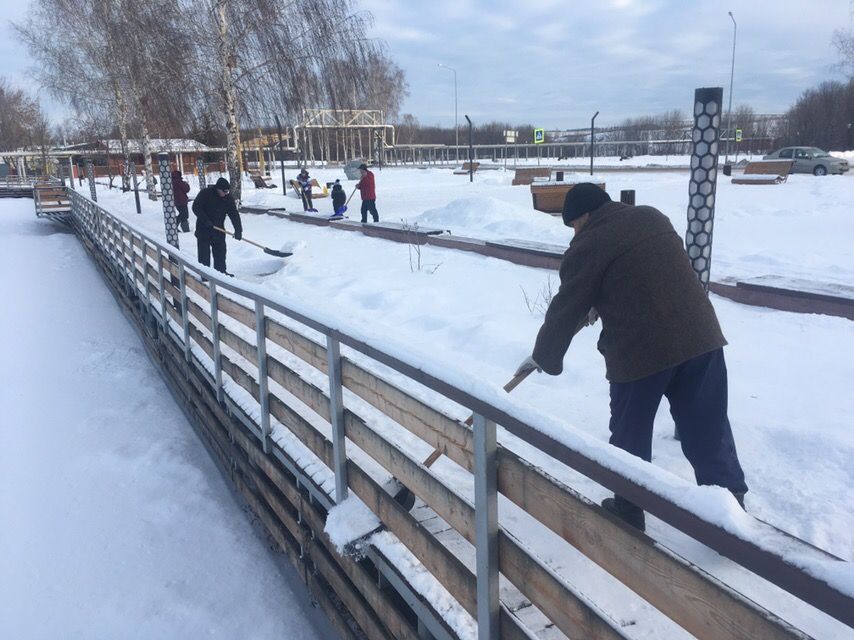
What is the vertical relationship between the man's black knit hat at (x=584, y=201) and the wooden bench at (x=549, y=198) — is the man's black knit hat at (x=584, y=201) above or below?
above

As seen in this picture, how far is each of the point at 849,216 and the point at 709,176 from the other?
10.9 meters

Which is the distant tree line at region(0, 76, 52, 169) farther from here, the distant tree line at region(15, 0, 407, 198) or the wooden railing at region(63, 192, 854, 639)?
the wooden railing at region(63, 192, 854, 639)

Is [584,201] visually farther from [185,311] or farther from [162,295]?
[162,295]

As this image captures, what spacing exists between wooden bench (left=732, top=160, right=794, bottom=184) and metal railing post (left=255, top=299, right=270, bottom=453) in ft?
70.6

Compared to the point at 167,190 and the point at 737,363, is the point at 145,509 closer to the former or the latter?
the point at 737,363

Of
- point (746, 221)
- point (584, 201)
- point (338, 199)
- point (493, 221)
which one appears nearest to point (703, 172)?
point (584, 201)

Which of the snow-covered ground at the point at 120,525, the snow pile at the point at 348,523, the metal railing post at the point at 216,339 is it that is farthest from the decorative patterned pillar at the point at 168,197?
the snow pile at the point at 348,523

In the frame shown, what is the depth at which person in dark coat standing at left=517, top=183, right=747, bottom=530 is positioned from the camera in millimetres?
2643

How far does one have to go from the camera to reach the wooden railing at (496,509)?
115cm

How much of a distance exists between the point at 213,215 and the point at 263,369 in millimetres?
6622

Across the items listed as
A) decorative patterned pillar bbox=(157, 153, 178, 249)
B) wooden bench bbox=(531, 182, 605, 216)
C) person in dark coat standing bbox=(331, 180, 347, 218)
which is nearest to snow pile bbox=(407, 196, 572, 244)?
wooden bench bbox=(531, 182, 605, 216)

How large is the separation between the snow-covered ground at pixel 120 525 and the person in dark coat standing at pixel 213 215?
295 centimetres

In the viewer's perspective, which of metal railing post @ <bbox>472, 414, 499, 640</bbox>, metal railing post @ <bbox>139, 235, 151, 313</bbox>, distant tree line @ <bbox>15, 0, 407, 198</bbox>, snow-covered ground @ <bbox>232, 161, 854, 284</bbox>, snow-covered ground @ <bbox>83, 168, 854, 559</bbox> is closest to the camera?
metal railing post @ <bbox>472, 414, 499, 640</bbox>

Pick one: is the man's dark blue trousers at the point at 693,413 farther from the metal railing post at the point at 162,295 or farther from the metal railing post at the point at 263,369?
the metal railing post at the point at 162,295
